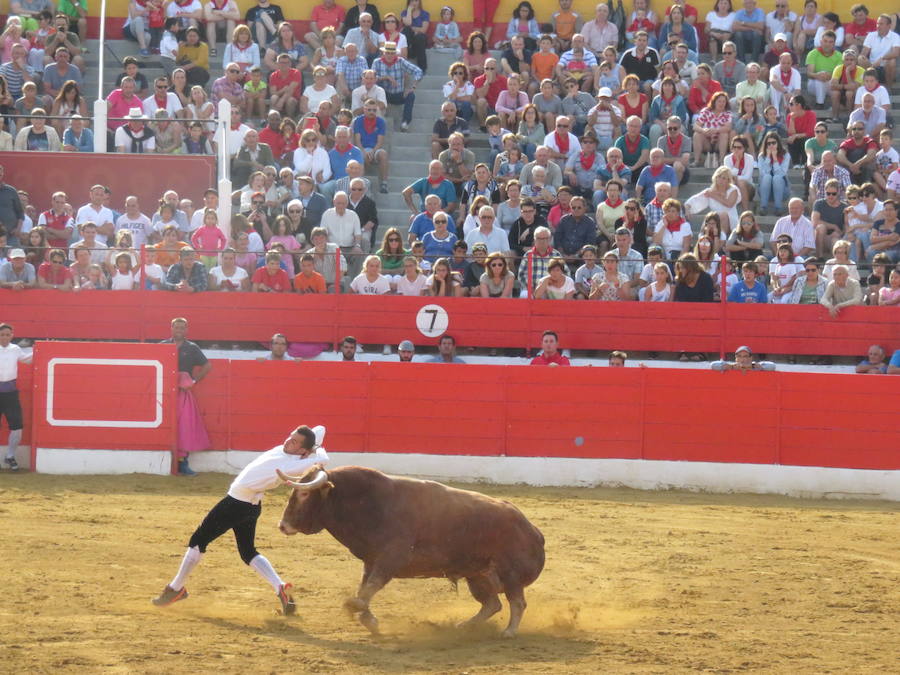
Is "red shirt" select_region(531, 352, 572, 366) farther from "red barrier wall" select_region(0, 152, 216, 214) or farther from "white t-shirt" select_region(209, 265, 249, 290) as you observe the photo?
"red barrier wall" select_region(0, 152, 216, 214)

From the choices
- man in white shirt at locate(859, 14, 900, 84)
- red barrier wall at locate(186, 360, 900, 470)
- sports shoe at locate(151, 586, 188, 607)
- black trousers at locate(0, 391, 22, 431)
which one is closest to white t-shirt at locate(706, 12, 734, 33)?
man in white shirt at locate(859, 14, 900, 84)

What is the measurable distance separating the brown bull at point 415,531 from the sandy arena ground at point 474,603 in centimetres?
34

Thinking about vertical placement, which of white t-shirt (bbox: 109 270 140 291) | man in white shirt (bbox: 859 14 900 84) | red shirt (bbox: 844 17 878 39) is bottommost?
white t-shirt (bbox: 109 270 140 291)

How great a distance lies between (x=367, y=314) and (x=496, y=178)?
2.60m

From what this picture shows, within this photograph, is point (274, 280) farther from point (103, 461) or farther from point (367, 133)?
point (367, 133)

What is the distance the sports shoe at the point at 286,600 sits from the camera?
9.62 meters

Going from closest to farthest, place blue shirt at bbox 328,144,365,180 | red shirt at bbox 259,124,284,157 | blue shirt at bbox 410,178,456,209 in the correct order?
blue shirt at bbox 410,178,456,209 < blue shirt at bbox 328,144,365,180 < red shirt at bbox 259,124,284,157

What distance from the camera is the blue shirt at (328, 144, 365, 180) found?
61.5 ft

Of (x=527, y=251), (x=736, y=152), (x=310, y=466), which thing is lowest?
(x=310, y=466)

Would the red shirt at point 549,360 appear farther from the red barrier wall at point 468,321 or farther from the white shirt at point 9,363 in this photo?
the white shirt at point 9,363

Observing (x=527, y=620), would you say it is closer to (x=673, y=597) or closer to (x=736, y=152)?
(x=673, y=597)

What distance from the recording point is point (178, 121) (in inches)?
742

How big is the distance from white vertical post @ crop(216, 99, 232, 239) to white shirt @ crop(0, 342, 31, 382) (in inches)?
121

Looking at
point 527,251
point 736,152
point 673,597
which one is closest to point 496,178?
point 527,251
